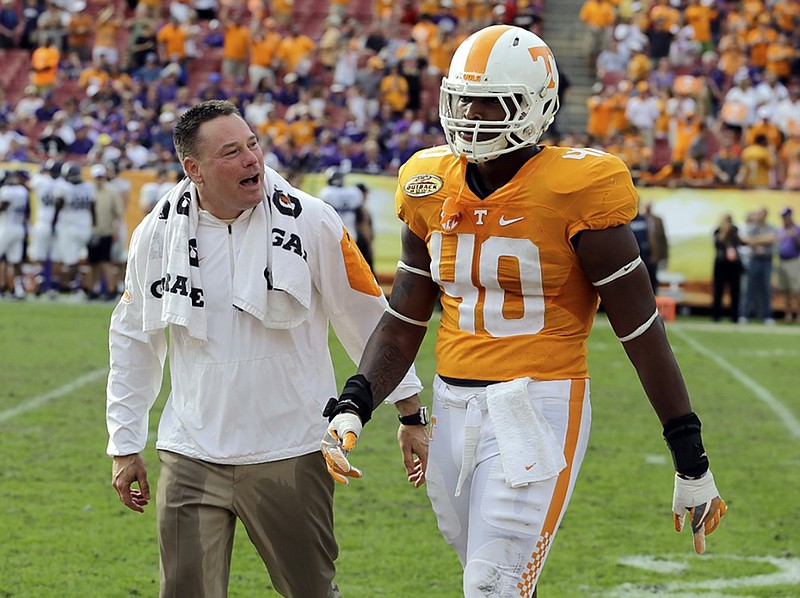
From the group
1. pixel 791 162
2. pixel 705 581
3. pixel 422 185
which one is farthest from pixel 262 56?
pixel 422 185

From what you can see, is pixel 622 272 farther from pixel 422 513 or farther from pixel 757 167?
pixel 757 167

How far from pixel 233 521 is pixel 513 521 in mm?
919

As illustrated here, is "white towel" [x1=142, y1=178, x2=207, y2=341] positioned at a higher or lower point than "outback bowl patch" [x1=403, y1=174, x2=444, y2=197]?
lower

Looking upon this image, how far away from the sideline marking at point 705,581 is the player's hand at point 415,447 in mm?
1898

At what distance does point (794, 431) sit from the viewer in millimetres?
9508

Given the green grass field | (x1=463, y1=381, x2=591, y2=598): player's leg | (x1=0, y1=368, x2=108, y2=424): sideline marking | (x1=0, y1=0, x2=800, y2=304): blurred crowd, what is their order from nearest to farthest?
(x1=463, y1=381, x2=591, y2=598): player's leg, the green grass field, (x1=0, y1=368, x2=108, y2=424): sideline marking, (x1=0, y1=0, x2=800, y2=304): blurred crowd

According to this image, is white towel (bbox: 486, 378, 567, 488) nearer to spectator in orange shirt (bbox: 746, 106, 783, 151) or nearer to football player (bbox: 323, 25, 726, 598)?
football player (bbox: 323, 25, 726, 598)

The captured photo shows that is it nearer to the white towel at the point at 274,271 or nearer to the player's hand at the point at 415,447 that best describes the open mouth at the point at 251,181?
the white towel at the point at 274,271

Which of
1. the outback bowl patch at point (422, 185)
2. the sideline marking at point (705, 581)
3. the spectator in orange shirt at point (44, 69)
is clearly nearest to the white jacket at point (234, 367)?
the outback bowl patch at point (422, 185)

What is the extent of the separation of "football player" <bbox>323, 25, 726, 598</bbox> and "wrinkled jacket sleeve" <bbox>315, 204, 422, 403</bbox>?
0.48 m

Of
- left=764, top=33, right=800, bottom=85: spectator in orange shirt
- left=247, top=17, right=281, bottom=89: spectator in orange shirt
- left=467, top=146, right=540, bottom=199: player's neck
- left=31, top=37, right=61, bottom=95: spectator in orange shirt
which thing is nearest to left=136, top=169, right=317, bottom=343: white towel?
left=467, top=146, right=540, bottom=199: player's neck

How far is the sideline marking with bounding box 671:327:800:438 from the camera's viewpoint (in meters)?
9.83

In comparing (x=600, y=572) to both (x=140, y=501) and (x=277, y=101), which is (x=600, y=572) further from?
(x=277, y=101)

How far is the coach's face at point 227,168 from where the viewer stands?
385cm
